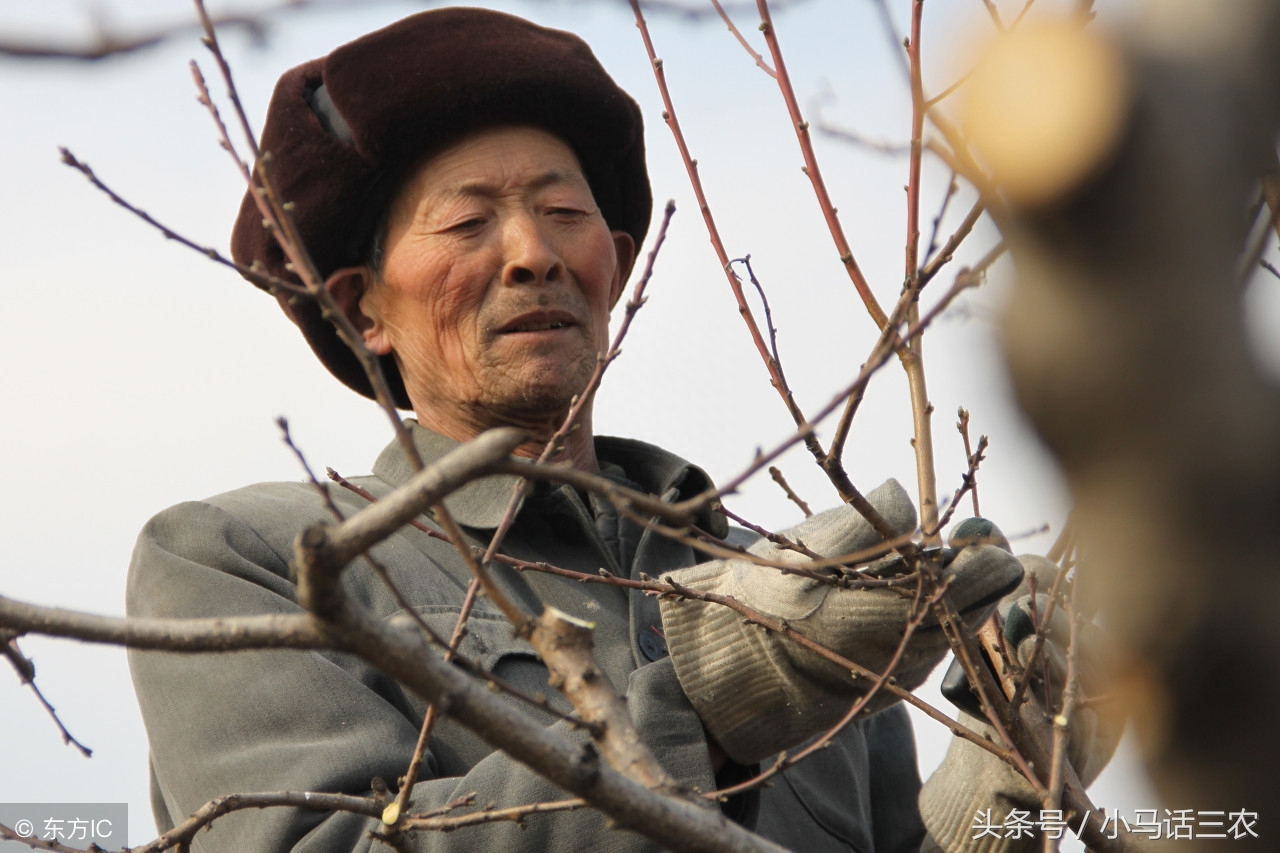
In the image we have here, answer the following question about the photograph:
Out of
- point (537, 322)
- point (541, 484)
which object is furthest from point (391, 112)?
point (541, 484)

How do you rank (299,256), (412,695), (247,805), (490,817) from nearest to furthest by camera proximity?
(299,256), (490,817), (247,805), (412,695)

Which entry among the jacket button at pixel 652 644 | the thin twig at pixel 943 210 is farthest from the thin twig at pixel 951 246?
the jacket button at pixel 652 644

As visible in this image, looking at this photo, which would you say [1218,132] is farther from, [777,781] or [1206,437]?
→ [777,781]

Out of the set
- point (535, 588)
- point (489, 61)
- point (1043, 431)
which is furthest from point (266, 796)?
point (489, 61)

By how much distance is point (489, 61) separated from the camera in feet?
12.0

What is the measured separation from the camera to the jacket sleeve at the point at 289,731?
2420 millimetres

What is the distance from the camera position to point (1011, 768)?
9.47 feet

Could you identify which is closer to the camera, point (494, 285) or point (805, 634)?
point (805, 634)

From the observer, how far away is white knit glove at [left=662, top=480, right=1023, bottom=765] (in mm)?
2520

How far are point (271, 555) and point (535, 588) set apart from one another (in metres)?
0.59

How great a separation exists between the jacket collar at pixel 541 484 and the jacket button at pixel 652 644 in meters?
0.36

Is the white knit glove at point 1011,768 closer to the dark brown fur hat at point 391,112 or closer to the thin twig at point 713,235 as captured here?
the thin twig at point 713,235

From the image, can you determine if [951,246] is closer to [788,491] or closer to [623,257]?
[788,491]

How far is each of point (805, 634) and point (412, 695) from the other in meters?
0.78
